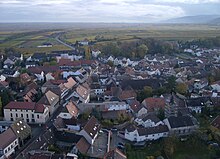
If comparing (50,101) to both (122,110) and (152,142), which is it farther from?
(152,142)

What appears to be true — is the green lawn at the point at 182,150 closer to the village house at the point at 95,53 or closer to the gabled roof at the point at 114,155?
the gabled roof at the point at 114,155

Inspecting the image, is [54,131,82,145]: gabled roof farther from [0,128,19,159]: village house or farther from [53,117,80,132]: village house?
[0,128,19,159]: village house

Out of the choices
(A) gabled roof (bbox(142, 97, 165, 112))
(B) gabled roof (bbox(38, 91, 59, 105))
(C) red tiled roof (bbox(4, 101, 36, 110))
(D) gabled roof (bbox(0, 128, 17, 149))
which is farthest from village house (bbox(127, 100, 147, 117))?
(D) gabled roof (bbox(0, 128, 17, 149))

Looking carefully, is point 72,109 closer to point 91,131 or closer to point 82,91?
point 82,91

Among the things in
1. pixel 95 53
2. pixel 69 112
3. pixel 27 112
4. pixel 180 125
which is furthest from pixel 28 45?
pixel 180 125

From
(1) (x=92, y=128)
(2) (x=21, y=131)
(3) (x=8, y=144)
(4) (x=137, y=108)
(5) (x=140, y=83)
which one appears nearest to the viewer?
(3) (x=8, y=144)

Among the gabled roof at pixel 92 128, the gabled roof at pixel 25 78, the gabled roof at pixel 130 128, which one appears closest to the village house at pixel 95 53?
the gabled roof at pixel 25 78
